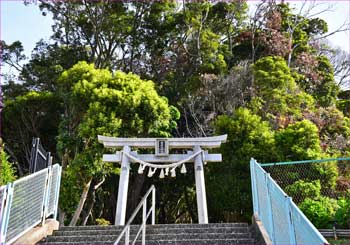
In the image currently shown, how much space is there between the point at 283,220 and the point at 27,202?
121 inches

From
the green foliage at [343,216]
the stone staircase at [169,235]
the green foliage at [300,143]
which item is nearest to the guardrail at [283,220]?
the stone staircase at [169,235]

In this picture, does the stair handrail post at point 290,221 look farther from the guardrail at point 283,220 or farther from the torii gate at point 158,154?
the torii gate at point 158,154

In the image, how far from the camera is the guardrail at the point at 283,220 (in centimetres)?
229

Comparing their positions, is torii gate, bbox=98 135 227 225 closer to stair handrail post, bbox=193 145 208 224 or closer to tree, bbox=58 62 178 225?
stair handrail post, bbox=193 145 208 224

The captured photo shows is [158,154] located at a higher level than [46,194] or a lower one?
higher

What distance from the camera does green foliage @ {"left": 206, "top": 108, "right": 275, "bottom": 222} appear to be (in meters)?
10.8

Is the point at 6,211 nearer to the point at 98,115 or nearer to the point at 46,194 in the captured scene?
the point at 46,194

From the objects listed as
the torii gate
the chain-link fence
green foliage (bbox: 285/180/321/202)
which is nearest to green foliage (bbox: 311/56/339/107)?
the chain-link fence

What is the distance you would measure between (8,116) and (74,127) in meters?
4.06

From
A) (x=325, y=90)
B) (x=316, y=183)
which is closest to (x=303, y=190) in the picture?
(x=316, y=183)

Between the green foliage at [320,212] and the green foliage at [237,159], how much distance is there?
2.81 m

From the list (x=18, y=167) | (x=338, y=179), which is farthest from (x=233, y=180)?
(x=18, y=167)

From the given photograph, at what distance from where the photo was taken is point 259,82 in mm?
13000

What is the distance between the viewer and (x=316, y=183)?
923 cm
